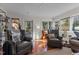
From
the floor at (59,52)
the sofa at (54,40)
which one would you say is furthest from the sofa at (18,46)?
the sofa at (54,40)

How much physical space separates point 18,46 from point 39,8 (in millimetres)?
731

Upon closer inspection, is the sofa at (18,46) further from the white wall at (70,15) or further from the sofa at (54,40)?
the white wall at (70,15)

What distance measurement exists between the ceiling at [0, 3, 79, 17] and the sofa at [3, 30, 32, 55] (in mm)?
337

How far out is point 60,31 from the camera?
7.50 ft

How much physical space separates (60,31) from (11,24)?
83 cm

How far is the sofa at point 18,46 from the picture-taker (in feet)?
7.42

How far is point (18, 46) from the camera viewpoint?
7.50 feet

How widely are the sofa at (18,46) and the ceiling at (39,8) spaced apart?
34cm

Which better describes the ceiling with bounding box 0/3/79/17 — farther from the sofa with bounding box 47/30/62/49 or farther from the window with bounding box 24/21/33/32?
the sofa with bounding box 47/30/62/49

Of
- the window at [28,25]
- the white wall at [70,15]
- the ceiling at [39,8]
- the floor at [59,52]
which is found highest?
the ceiling at [39,8]

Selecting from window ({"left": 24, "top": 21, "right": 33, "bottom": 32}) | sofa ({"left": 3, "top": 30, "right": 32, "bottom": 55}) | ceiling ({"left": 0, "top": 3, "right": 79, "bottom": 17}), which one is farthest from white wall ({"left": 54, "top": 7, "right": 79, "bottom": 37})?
sofa ({"left": 3, "top": 30, "right": 32, "bottom": 55})
